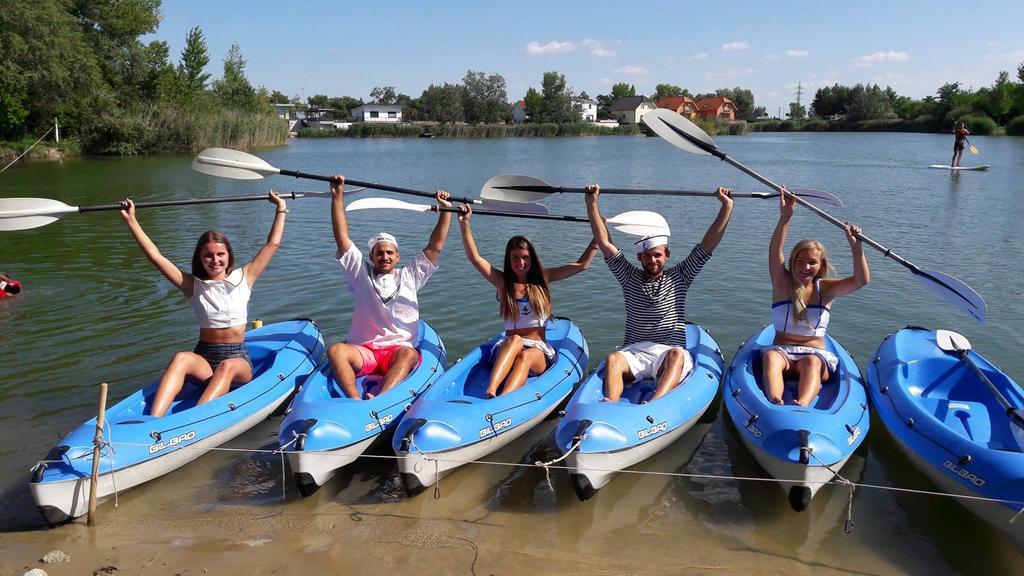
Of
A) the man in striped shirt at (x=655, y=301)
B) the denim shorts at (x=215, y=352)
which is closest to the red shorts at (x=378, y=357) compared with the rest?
the denim shorts at (x=215, y=352)

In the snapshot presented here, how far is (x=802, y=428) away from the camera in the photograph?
13.4 ft

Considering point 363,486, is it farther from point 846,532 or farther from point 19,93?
point 19,93

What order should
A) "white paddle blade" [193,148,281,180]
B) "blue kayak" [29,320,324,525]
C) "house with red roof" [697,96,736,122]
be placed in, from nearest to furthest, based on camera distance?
1. "blue kayak" [29,320,324,525]
2. "white paddle blade" [193,148,281,180]
3. "house with red roof" [697,96,736,122]

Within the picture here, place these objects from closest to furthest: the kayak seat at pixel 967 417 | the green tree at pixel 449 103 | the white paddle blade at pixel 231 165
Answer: the kayak seat at pixel 967 417, the white paddle blade at pixel 231 165, the green tree at pixel 449 103

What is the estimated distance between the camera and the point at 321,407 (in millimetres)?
4379

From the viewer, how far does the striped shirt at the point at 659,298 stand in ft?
17.2

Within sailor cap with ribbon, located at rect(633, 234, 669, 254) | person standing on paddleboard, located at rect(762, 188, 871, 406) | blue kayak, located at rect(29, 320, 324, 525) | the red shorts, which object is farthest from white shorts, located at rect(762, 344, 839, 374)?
blue kayak, located at rect(29, 320, 324, 525)

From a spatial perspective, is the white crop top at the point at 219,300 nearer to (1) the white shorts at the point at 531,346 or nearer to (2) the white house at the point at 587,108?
(1) the white shorts at the point at 531,346

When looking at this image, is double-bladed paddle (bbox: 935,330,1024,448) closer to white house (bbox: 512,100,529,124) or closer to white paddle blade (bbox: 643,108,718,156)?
white paddle blade (bbox: 643,108,718,156)

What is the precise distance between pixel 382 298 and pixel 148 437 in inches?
69.7

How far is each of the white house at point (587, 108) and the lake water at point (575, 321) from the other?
65.7 meters

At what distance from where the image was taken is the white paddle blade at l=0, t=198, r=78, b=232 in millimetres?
5504

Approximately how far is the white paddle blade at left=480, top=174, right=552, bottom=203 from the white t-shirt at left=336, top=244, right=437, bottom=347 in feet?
5.18

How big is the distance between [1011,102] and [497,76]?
4659 cm
